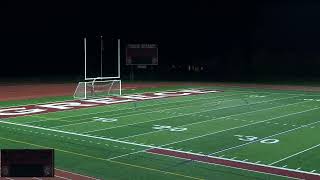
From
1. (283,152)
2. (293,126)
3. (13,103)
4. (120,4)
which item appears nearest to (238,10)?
(120,4)

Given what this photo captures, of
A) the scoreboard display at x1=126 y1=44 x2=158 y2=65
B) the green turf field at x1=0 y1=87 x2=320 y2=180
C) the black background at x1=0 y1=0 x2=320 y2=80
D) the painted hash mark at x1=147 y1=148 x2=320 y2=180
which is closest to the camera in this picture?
the painted hash mark at x1=147 y1=148 x2=320 y2=180

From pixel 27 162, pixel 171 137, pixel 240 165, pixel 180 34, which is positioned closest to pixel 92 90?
pixel 171 137

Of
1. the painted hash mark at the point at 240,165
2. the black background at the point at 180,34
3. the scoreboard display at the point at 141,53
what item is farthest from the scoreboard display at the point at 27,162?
the black background at the point at 180,34

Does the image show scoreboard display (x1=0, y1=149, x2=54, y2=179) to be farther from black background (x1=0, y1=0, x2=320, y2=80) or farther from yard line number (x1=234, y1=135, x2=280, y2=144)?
black background (x1=0, y1=0, x2=320, y2=80)

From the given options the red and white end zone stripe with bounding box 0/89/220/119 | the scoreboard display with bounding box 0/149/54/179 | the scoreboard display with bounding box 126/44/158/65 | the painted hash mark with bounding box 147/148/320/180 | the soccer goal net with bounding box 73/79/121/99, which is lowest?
the painted hash mark with bounding box 147/148/320/180

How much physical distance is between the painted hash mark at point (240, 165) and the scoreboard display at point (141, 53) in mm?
20027

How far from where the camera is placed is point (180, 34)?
35594 mm

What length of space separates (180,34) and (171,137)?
25515 millimetres

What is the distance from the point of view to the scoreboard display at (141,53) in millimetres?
28984

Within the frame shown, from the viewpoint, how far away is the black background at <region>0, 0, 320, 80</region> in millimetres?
31812

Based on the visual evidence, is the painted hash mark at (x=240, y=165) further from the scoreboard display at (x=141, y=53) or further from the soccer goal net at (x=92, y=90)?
the scoreboard display at (x=141, y=53)

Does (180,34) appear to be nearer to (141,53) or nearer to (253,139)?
(141,53)

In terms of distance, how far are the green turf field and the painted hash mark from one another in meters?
0.19

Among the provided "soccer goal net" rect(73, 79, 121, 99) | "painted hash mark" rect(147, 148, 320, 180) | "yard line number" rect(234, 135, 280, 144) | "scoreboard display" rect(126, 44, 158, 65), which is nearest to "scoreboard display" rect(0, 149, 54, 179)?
"painted hash mark" rect(147, 148, 320, 180)
